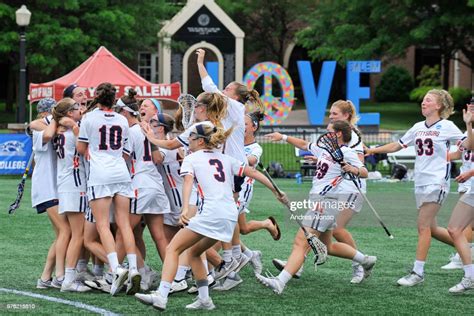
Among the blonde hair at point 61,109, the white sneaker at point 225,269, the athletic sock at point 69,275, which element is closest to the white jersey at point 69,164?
the blonde hair at point 61,109

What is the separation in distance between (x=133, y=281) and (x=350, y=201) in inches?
87.5

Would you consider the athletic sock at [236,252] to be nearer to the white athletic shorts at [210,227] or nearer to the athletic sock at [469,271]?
the white athletic shorts at [210,227]

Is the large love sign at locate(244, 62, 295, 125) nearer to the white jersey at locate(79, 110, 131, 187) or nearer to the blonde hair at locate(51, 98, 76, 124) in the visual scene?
the blonde hair at locate(51, 98, 76, 124)

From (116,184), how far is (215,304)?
135 cm

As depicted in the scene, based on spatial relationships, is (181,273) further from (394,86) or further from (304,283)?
(394,86)

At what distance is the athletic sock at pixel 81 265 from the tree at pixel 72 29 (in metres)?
26.5

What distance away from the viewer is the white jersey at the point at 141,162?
29.6 feet

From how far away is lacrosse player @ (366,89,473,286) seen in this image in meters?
9.50

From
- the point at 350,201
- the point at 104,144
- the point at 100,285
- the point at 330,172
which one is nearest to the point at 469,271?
the point at 350,201

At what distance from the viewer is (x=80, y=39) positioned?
117ft

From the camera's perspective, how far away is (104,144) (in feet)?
28.8

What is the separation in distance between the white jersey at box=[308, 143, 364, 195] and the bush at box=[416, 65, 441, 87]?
144 ft

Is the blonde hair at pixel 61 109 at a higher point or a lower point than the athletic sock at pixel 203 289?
higher

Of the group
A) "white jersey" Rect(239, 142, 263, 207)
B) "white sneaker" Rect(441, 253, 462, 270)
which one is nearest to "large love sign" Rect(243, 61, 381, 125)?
"white sneaker" Rect(441, 253, 462, 270)
